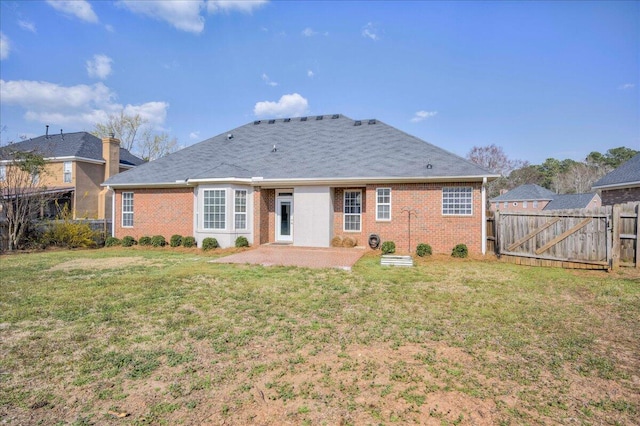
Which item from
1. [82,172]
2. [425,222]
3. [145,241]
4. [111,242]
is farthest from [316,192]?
[82,172]

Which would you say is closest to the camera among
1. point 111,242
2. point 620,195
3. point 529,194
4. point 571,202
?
point 111,242

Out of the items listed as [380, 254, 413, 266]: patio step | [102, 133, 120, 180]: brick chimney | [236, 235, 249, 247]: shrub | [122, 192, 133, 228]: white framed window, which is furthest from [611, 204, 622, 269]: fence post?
[102, 133, 120, 180]: brick chimney

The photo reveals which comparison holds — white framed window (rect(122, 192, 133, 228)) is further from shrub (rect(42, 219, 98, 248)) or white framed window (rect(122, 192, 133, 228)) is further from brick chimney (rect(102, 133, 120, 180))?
brick chimney (rect(102, 133, 120, 180))

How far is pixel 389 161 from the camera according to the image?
50.2 feet

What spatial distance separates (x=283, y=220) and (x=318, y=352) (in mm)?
12518

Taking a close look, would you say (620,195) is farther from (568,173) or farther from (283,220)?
(568,173)

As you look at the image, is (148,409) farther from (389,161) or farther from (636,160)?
(636,160)

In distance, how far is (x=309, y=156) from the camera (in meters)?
17.2

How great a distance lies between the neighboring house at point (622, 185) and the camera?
19250 mm

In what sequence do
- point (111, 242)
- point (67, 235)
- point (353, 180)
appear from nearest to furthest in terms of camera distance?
1. point (353, 180)
2. point (67, 235)
3. point (111, 242)

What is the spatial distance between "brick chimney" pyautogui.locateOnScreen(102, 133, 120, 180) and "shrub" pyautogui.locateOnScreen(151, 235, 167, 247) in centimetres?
1251

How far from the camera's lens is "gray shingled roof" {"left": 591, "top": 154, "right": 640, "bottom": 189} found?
1933 cm

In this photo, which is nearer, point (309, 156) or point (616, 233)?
point (616, 233)

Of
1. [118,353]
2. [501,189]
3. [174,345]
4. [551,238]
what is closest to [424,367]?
[174,345]
